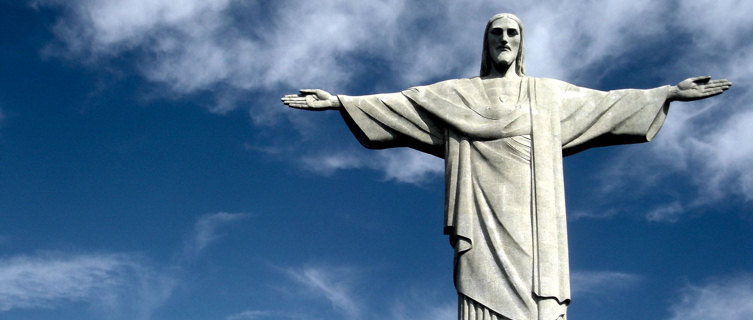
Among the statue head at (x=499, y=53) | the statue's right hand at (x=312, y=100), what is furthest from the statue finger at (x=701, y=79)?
the statue's right hand at (x=312, y=100)

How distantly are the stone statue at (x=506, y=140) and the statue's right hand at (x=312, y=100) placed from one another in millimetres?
17

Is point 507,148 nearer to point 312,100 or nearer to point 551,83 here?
point 551,83

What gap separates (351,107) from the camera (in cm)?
1770

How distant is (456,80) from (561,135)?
2.17m

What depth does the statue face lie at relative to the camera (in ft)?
58.1

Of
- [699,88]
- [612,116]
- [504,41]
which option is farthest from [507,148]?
[699,88]

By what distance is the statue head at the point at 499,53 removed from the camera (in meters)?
17.8

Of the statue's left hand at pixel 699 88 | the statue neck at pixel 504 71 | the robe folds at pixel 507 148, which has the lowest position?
the robe folds at pixel 507 148

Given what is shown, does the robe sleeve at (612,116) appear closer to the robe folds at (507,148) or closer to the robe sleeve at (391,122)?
the robe folds at (507,148)

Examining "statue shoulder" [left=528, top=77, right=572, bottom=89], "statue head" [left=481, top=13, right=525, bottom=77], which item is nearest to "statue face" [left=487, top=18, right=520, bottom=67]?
"statue head" [left=481, top=13, right=525, bottom=77]

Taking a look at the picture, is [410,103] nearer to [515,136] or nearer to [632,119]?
[515,136]

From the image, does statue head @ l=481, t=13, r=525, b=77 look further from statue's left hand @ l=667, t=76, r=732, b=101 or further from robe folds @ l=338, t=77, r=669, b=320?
statue's left hand @ l=667, t=76, r=732, b=101

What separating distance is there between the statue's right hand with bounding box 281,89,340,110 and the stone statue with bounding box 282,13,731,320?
2cm

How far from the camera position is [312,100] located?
57.7ft
